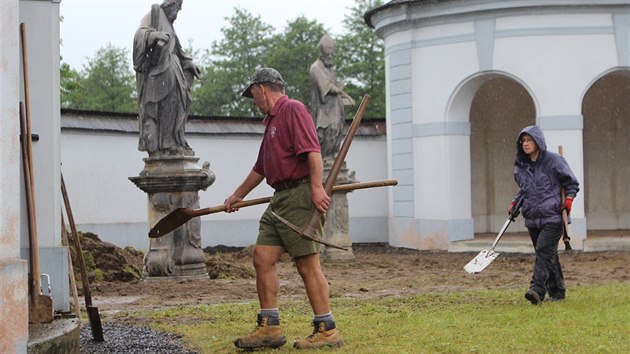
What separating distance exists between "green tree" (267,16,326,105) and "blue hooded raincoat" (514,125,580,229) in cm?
3417

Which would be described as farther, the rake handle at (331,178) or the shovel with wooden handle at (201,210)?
the shovel with wooden handle at (201,210)

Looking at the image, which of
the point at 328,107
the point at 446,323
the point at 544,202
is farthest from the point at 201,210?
the point at 328,107

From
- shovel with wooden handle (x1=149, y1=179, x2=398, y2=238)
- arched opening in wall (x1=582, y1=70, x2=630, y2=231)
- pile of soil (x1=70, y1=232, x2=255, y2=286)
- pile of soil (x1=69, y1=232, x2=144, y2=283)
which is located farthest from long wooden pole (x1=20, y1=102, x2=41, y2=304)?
arched opening in wall (x1=582, y1=70, x2=630, y2=231)

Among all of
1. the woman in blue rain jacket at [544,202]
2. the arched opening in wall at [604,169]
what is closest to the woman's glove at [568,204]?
the woman in blue rain jacket at [544,202]

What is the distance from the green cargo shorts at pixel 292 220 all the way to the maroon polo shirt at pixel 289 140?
0.11 metres

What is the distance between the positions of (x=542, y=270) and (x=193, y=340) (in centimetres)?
351

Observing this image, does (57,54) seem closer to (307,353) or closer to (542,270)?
(307,353)

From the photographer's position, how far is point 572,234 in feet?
59.8

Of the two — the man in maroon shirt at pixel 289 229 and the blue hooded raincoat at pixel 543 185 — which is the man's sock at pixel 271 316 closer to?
the man in maroon shirt at pixel 289 229

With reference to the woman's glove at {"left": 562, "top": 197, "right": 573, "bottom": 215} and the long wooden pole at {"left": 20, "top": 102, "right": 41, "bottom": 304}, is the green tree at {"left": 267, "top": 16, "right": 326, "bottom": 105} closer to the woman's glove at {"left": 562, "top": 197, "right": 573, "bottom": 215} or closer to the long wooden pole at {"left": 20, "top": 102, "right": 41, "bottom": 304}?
the woman's glove at {"left": 562, "top": 197, "right": 573, "bottom": 215}

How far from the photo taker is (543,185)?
9.99 metres

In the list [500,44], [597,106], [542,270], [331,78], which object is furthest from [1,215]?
[597,106]

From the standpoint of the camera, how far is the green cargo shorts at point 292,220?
7238 millimetres

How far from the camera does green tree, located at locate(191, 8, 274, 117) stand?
48906mm
